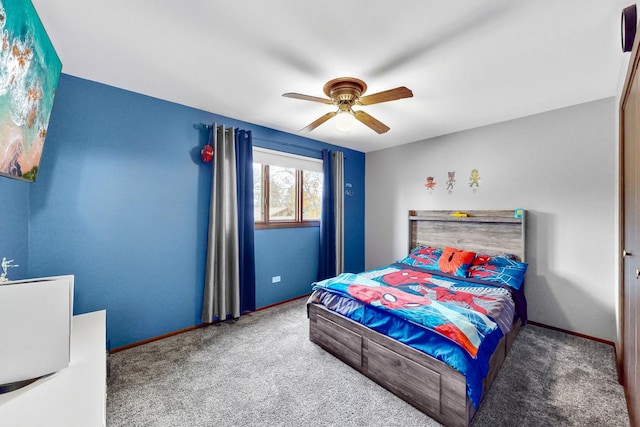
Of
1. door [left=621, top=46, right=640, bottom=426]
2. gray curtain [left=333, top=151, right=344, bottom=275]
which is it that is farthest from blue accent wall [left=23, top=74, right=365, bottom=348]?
door [left=621, top=46, right=640, bottom=426]

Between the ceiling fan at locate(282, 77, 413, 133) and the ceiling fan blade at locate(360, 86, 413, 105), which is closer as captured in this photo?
the ceiling fan blade at locate(360, 86, 413, 105)

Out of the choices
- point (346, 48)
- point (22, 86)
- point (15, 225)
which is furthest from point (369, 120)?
point (15, 225)

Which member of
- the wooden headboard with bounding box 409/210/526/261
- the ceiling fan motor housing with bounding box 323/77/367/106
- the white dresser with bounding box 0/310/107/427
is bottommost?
the white dresser with bounding box 0/310/107/427

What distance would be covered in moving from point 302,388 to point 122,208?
7.54 feet

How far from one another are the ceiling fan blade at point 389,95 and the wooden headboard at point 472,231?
224 centimetres

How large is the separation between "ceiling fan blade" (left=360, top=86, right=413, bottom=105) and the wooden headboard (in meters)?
2.24

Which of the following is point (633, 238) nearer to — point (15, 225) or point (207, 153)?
point (207, 153)

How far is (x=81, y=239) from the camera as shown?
2.34 meters

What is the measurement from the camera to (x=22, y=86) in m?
1.35

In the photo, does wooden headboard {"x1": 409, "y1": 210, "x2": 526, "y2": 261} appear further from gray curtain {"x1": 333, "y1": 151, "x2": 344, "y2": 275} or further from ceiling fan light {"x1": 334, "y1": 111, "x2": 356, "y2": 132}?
ceiling fan light {"x1": 334, "y1": 111, "x2": 356, "y2": 132}

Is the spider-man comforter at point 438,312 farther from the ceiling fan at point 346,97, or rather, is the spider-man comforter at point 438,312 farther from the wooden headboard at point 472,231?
the ceiling fan at point 346,97

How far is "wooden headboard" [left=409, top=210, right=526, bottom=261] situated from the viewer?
3217 mm

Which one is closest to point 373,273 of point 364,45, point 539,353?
point 539,353

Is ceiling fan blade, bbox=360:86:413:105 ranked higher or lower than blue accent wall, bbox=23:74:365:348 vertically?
higher
